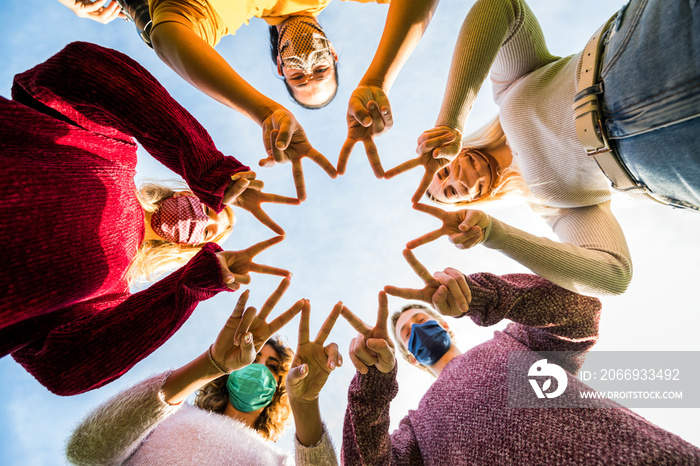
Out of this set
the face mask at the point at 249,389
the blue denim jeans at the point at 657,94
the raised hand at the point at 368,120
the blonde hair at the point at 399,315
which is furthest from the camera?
the blonde hair at the point at 399,315

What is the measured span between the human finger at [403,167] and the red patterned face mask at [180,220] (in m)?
1.31

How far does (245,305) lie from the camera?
1.15 meters

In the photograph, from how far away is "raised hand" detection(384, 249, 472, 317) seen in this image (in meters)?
1.11

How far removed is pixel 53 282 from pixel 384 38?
1.20m

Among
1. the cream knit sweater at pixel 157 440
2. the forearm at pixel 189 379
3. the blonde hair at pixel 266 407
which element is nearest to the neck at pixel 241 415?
the blonde hair at pixel 266 407

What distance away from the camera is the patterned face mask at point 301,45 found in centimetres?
158

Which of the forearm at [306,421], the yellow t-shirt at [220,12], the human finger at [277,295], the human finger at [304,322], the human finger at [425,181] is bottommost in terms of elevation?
the forearm at [306,421]

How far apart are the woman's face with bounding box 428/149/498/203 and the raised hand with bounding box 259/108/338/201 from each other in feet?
3.09

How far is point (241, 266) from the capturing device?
1062mm

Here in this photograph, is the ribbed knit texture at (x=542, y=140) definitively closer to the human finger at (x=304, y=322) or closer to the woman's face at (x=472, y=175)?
the woman's face at (x=472, y=175)

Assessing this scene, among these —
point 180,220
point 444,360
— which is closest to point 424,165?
point 444,360

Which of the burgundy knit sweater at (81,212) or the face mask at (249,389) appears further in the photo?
the face mask at (249,389)

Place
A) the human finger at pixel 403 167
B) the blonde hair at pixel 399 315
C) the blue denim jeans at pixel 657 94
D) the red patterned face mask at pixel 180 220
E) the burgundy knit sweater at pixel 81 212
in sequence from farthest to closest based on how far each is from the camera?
1. the blonde hair at pixel 399 315
2. the red patterned face mask at pixel 180 220
3. the human finger at pixel 403 167
4. the burgundy knit sweater at pixel 81 212
5. the blue denim jeans at pixel 657 94

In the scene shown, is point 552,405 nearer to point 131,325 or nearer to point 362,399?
point 362,399
